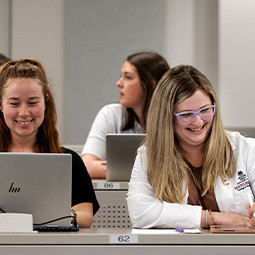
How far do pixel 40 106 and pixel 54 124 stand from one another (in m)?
0.12

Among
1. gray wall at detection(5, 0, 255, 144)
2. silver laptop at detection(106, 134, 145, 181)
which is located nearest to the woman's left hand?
silver laptop at detection(106, 134, 145, 181)

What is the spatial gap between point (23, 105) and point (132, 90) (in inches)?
55.1

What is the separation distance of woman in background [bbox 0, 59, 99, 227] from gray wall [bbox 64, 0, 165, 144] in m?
2.26

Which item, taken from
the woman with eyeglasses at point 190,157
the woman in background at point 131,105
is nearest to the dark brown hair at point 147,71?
the woman in background at point 131,105

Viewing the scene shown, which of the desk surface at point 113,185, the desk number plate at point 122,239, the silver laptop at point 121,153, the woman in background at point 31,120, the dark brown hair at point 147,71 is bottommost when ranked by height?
the desk surface at point 113,185

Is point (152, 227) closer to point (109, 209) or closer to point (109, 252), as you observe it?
point (109, 252)

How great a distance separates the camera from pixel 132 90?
11.0ft

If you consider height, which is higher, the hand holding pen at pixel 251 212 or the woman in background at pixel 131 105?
the woman in background at pixel 131 105

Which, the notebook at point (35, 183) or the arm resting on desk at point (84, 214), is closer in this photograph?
the notebook at point (35, 183)

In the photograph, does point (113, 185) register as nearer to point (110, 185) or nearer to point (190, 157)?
point (110, 185)

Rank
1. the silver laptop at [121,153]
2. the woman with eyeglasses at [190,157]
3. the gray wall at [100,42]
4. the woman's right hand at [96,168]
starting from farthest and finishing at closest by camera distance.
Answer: the gray wall at [100,42], the woman's right hand at [96,168], the silver laptop at [121,153], the woman with eyeglasses at [190,157]

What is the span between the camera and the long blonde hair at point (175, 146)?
203 cm

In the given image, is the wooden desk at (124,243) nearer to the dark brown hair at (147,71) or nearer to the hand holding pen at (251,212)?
the hand holding pen at (251,212)

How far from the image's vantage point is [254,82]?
423 centimetres
